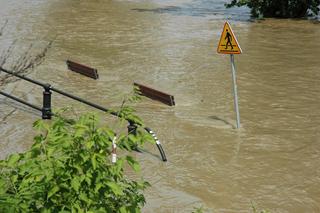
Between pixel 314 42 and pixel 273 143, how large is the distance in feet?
40.4

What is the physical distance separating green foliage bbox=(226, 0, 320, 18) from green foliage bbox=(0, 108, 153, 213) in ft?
79.6

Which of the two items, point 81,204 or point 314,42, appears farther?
point 314,42

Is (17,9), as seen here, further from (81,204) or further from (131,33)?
(81,204)

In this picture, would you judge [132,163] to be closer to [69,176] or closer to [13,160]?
[69,176]

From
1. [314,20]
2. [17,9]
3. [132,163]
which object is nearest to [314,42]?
[314,20]

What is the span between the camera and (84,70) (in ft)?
48.5

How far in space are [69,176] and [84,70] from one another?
11232 millimetres

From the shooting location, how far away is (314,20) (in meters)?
27.2

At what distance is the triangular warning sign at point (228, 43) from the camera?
10219 mm

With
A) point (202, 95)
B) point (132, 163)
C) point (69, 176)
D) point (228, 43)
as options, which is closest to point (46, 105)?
point (228, 43)

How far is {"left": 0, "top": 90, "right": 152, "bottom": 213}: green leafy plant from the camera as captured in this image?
3.70 meters

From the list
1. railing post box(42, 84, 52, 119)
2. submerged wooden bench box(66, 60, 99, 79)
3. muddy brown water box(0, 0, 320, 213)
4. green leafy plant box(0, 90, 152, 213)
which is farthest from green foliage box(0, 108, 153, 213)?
submerged wooden bench box(66, 60, 99, 79)

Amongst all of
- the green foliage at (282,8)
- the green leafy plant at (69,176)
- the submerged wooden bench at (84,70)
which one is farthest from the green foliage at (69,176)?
the green foliage at (282,8)

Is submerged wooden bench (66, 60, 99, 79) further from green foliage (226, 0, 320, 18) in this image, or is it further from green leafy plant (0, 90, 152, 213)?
green foliage (226, 0, 320, 18)
